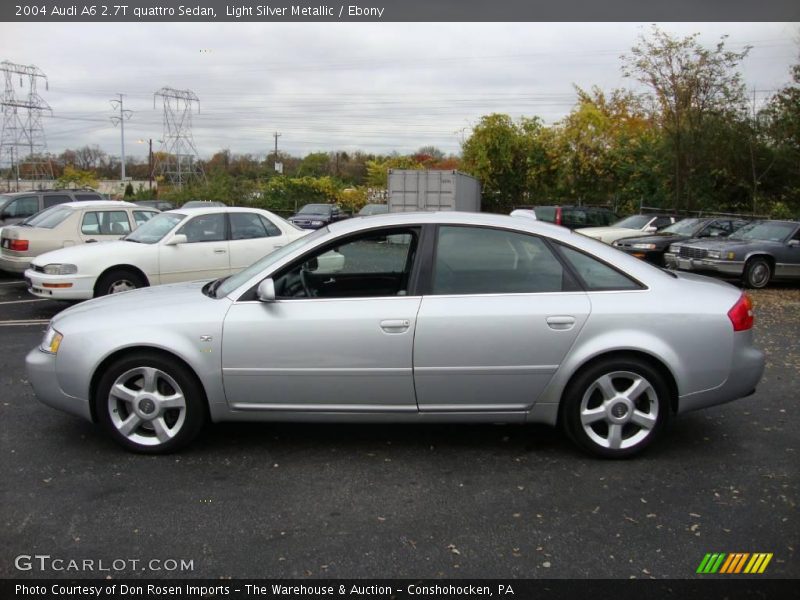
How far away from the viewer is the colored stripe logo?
125 inches

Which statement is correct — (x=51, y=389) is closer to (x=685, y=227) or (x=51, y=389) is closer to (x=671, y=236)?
(x=671, y=236)

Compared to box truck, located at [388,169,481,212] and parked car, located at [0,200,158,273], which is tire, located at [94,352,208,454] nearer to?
parked car, located at [0,200,158,273]

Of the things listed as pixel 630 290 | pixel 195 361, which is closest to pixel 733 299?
pixel 630 290

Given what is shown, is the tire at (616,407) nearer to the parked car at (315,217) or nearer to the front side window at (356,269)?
the front side window at (356,269)

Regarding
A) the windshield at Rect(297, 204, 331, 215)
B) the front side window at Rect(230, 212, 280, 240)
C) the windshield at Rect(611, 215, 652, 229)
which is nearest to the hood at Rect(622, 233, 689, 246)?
the windshield at Rect(611, 215, 652, 229)

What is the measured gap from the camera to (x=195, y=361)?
4.32 meters

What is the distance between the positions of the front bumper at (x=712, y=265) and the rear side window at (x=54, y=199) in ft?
44.4

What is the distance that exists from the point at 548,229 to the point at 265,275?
6.25 ft

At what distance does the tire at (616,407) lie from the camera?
14.2ft

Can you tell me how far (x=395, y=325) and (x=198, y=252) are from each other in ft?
20.8

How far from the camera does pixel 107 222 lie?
11688 mm

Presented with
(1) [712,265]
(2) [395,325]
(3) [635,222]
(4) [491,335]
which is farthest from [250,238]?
(3) [635,222]

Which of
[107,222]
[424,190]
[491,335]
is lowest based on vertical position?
[491,335]
